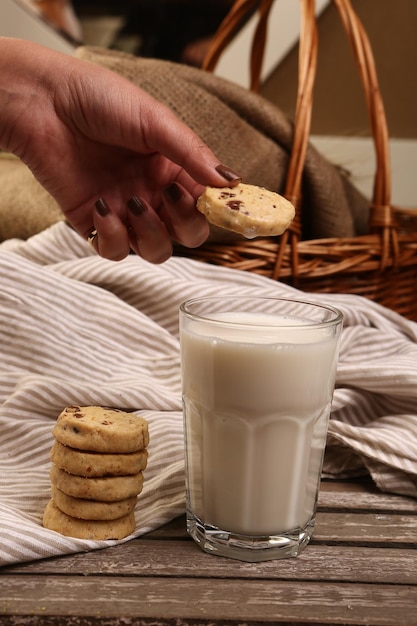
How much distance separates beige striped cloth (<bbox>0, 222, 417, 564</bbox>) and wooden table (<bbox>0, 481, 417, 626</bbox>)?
0.22ft

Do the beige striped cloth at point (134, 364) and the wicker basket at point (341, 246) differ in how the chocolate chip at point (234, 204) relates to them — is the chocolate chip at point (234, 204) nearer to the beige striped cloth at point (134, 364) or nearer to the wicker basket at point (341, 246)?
the beige striped cloth at point (134, 364)

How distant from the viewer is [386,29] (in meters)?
2.52

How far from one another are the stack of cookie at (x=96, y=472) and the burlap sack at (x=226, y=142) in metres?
0.67

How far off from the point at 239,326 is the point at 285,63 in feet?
6.83

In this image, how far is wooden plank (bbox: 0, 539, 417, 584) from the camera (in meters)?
0.76

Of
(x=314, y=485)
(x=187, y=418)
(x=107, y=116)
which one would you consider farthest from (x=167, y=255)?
(x=314, y=485)

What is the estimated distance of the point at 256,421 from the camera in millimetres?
793

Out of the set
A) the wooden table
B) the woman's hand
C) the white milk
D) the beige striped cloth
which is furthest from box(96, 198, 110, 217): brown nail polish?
the wooden table

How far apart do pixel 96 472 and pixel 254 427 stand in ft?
0.58

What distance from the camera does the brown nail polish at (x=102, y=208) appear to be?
3.43ft

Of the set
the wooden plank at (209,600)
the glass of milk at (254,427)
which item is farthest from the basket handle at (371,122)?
the wooden plank at (209,600)

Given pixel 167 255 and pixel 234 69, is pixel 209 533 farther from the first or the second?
pixel 234 69

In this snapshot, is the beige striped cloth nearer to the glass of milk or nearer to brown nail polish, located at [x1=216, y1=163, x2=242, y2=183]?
the glass of milk

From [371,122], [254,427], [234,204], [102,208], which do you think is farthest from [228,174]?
[371,122]
